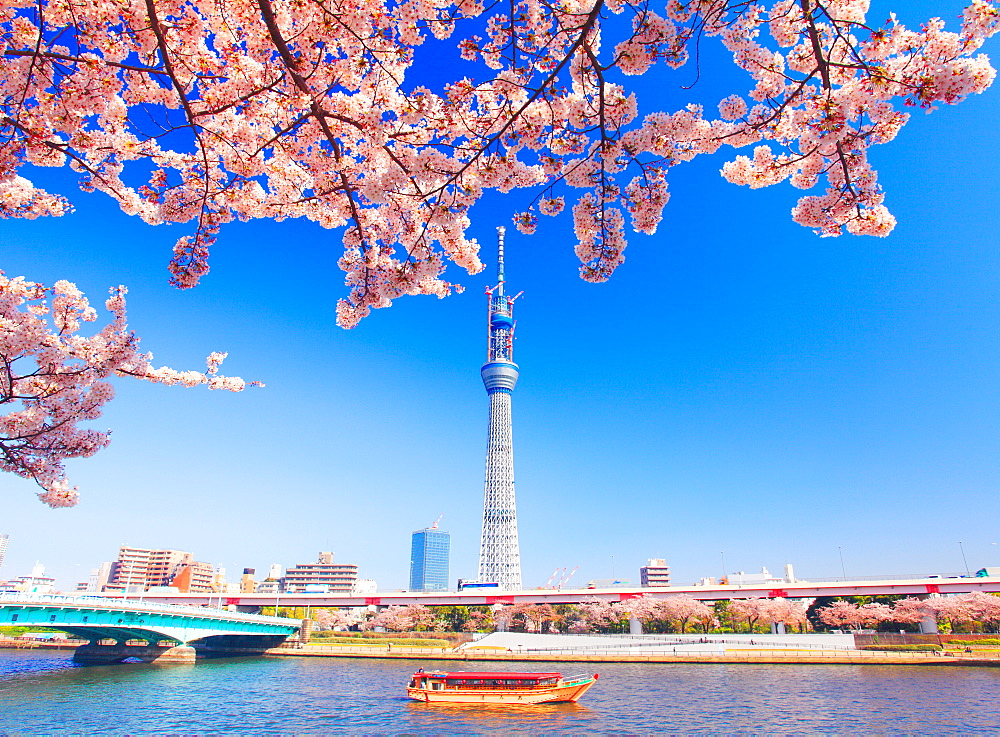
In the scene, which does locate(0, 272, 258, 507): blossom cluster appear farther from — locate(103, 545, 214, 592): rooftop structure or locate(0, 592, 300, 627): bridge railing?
locate(103, 545, 214, 592): rooftop structure

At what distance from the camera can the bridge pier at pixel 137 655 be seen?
49344mm

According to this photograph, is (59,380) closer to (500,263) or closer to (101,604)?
(101,604)

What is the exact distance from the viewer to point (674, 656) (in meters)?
48.5

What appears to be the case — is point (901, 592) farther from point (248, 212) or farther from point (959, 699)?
point (248, 212)

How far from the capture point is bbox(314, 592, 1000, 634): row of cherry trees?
2039 inches

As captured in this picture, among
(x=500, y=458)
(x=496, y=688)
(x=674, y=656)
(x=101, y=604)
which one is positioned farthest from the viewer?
(x=500, y=458)

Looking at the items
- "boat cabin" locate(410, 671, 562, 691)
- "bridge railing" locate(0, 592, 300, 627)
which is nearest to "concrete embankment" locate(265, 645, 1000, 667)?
"bridge railing" locate(0, 592, 300, 627)

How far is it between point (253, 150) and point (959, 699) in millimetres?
36808

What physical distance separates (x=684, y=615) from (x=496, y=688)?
1429 inches

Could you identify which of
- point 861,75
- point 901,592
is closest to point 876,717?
point 861,75

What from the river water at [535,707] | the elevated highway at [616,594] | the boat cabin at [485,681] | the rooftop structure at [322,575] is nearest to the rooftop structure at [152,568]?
the rooftop structure at [322,575]

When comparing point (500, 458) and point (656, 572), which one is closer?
point (500, 458)

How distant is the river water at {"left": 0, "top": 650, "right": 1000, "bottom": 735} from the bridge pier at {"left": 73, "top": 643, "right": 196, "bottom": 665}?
7924mm

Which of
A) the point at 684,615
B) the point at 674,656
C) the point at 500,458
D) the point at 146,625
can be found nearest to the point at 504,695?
the point at 674,656
